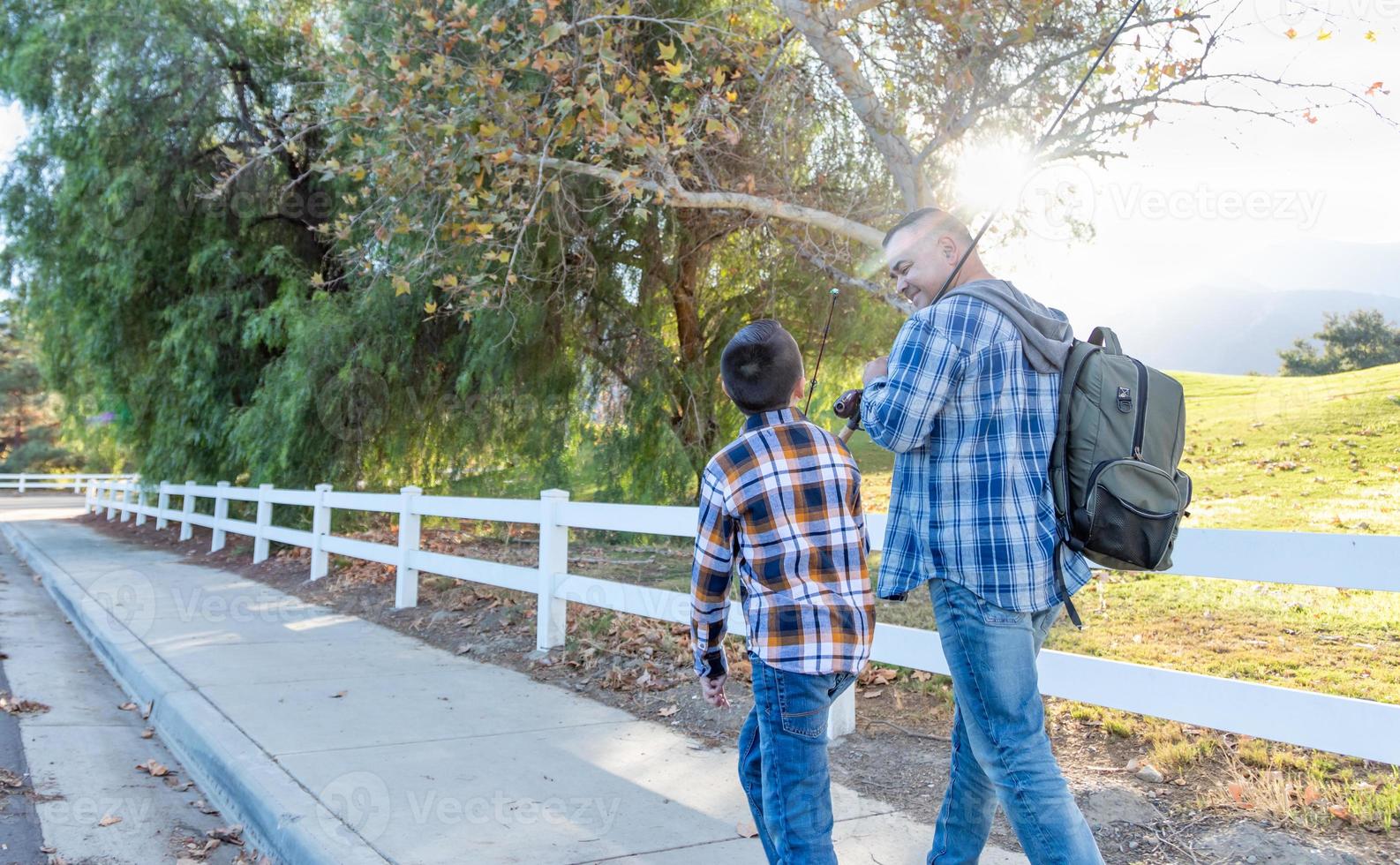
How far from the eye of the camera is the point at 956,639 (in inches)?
103

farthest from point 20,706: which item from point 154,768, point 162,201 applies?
point 162,201

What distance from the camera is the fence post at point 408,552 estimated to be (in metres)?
9.43

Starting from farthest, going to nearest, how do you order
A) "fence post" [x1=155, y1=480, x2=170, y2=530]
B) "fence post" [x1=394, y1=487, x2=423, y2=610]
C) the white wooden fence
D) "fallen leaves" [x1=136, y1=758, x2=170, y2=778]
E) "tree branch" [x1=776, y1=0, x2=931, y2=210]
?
"fence post" [x1=155, y1=480, x2=170, y2=530], "fence post" [x1=394, y1=487, x2=423, y2=610], "tree branch" [x1=776, y1=0, x2=931, y2=210], "fallen leaves" [x1=136, y1=758, x2=170, y2=778], the white wooden fence

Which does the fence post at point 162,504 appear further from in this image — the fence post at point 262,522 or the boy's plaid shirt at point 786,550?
the boy's plaid shirt at point 786,550

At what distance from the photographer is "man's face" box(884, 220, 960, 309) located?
2881 mm

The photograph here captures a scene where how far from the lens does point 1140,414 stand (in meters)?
2.55

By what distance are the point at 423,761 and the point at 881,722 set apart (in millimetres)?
2273

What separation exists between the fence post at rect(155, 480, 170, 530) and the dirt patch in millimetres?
9023

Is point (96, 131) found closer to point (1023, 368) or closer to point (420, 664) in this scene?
point (420, 664)

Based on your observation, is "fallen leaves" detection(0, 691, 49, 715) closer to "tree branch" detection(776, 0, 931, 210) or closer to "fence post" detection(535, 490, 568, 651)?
"fence post" detection(535, 490, 568, 651)
